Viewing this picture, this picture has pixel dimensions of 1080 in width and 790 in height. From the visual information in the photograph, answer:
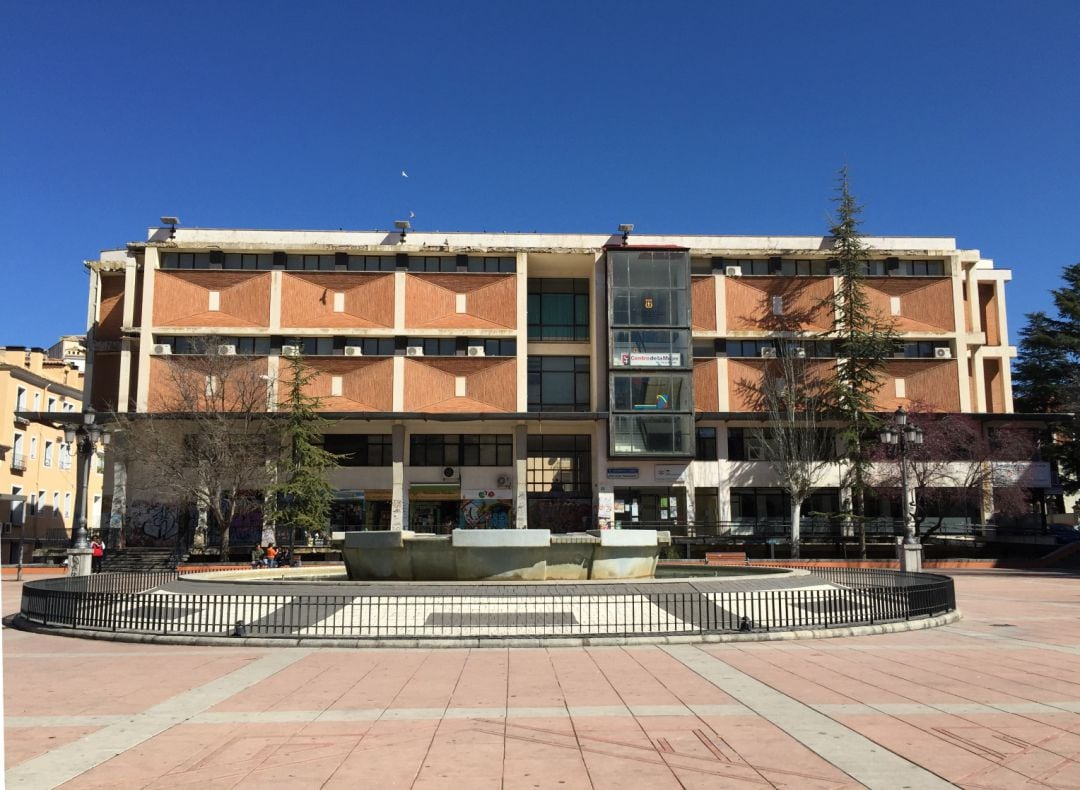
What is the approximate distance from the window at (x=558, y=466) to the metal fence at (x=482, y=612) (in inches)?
1446

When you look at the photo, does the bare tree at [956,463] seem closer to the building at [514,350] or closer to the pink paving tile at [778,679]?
the building at [514,350]

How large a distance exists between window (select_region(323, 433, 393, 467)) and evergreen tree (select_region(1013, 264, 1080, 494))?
141 ft

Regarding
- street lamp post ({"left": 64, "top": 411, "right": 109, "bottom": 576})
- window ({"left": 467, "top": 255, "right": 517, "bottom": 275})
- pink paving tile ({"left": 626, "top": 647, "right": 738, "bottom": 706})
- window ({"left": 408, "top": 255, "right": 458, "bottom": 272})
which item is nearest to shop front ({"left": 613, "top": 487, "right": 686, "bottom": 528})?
window ({"left": 467, "top": 255, "right": 517, "bottom": 275})

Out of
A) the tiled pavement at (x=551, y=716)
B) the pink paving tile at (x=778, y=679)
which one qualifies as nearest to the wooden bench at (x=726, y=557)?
the tiled pavement at (x=551, y=716)

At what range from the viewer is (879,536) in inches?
1994

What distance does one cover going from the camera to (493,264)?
54500 millimetres

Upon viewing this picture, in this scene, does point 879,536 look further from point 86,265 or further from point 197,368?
point 86,265

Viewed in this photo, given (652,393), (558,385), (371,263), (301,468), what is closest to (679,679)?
(301,468)

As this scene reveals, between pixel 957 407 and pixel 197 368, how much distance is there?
4614 cm

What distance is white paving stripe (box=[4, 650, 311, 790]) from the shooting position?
719 centimetres

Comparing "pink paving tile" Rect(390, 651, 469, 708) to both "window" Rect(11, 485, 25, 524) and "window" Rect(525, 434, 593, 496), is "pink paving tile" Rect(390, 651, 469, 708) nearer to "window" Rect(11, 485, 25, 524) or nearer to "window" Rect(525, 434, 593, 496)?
"window" Rect(525, 434, 593, 496)

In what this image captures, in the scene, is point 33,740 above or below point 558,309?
below

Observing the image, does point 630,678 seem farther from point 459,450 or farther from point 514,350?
point 459,450

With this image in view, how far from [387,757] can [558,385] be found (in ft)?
158
